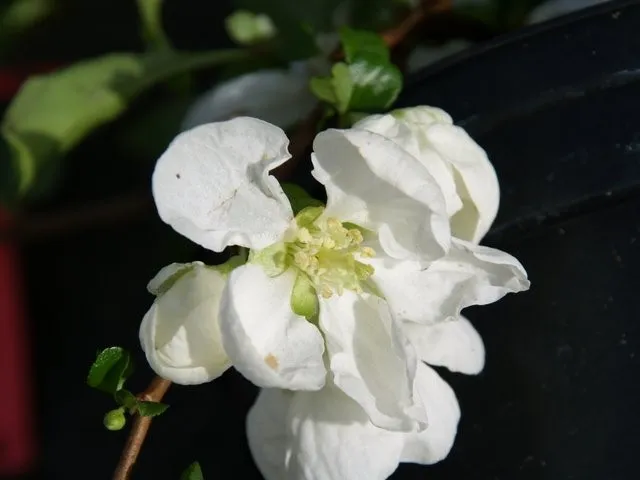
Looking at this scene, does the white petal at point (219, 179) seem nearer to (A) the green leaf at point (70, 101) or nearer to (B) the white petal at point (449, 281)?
(B) the white petal at point (449, 281)

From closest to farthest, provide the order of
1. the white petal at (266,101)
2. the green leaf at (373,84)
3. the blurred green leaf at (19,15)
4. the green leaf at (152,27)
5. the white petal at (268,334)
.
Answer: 1. the white petal at (268,334)
2. the green leaf at (373,84)
3. the white petal at (266,101)
4. the green leaf at (152,27)
5. the blurred green leaf at (19,15)

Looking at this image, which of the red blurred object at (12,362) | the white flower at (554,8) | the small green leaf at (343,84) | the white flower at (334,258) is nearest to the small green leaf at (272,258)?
the white flower at (334,258)

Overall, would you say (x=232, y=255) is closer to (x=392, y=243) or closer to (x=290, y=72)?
(x=392, y=243)

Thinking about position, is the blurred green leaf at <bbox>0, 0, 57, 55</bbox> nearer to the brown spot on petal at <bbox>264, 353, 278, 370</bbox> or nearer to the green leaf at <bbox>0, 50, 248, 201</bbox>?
the green leaf at <bbox>0, 50, 248, 201</bbox>

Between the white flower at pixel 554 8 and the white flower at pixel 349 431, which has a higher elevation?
the white flower at pixel 554 8

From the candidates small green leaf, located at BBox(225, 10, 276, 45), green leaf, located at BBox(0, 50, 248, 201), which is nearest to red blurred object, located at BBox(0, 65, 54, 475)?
green leaf, located at BBox(0, 50, 248, 201)

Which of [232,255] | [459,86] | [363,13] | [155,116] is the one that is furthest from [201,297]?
[155,116]

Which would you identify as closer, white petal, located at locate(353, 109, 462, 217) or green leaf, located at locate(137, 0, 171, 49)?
white petal, located at locate(353, 109, 462, 217)
